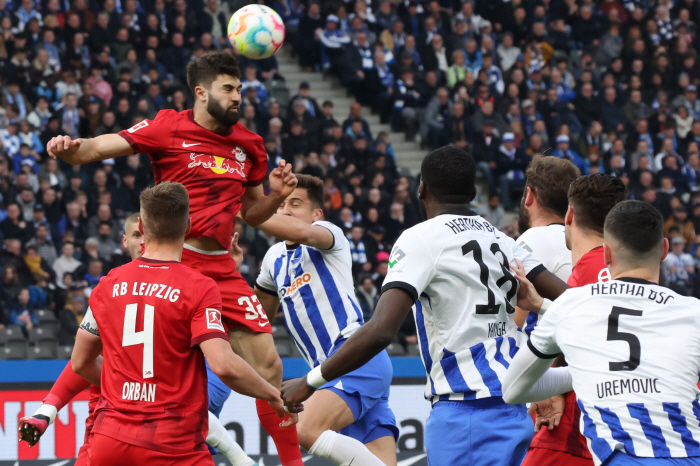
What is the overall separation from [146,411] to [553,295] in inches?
83.3

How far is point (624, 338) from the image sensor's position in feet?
11.7

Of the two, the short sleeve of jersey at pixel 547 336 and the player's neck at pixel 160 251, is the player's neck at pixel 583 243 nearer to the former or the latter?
the short sleeve of jersey at pixel 547 336

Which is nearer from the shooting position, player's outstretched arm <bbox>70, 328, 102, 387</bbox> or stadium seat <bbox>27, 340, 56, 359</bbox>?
player's outstretched arm <bbox>70, 328, 102, 387</bbox>

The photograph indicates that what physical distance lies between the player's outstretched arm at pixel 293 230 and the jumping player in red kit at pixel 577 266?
78.3 inches

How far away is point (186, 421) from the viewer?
14.6 feet

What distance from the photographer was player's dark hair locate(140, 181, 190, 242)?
4.61 meters

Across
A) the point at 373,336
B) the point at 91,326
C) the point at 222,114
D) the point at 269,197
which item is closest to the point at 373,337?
the point at 373,336

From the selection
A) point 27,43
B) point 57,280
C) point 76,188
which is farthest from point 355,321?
point 27,43

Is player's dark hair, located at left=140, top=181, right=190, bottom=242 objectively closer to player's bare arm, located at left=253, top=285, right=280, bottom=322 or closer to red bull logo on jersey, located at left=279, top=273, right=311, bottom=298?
red bull logo on jersey, located at left=279, top=273, right=311, bottom=298

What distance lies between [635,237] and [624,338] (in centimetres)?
41

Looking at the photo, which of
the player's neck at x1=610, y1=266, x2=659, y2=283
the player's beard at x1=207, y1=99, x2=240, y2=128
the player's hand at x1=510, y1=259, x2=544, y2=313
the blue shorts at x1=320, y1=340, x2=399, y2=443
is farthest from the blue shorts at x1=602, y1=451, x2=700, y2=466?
the player's beard at x1=207, y1=99, x2=240, y2=128

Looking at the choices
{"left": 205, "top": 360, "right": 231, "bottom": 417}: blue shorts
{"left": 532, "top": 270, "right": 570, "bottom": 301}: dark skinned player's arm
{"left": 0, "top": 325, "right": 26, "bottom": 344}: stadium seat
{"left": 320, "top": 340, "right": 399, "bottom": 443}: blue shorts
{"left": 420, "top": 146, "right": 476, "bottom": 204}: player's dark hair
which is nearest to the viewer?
{"left": 420, "top": 146, "right": 476, "bottom": 204}: player's dark hair

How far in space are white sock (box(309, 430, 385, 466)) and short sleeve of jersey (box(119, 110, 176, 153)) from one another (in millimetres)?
2176

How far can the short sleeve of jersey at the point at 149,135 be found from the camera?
5757 millimetres
